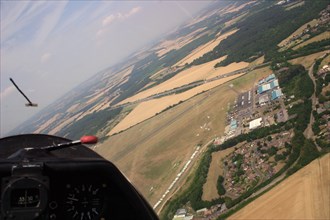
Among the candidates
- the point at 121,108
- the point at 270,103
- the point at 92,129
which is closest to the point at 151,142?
the point at 270,103

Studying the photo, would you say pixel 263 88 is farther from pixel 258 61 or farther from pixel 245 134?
pixel 258 61

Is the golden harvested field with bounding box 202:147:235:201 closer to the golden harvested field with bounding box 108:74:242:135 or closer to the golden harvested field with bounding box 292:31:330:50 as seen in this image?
the golden harvested field with bounding box 108:74:242:135

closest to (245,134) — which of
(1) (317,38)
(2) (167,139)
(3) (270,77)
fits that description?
(2) (167,139)

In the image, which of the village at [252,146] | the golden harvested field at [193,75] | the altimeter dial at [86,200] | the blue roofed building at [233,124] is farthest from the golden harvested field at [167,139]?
the altimeter dial at [86,200]

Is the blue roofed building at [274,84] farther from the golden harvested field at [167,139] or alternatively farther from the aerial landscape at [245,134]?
the golden harvested field at [167,139]

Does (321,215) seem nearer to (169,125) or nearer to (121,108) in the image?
(169,125)

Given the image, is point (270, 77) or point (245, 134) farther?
point (270, 77)
